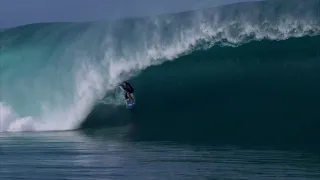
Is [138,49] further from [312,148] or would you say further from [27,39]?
[312,148]

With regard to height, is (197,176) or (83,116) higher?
(83,116)

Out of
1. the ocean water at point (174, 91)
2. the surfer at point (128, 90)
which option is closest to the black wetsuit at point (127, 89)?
the surfer at point (128, 90)

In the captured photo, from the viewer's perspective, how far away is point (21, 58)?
2597cm

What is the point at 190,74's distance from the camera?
67.2 ft

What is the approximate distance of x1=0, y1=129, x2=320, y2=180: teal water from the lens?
10.7 m

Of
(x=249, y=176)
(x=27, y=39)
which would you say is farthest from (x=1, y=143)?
(x=27, y=39)

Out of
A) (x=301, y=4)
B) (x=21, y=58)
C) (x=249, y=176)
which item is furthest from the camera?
(x=21, y=58)

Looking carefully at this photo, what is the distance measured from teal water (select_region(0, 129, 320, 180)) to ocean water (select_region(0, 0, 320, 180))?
5cm

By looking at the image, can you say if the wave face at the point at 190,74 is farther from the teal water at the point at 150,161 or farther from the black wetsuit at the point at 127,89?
the teal water at the point at 150,161

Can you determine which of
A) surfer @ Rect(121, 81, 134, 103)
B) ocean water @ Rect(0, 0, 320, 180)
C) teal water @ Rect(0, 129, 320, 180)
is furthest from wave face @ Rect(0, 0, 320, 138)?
teal water @ Rect(0, 129, 320, 180)

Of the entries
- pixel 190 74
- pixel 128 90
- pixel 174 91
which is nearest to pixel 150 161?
pixel 128 90

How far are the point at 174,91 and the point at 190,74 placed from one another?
1.98ft

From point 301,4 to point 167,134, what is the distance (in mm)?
5049

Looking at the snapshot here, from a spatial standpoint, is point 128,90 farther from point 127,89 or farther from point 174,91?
point 174,91
